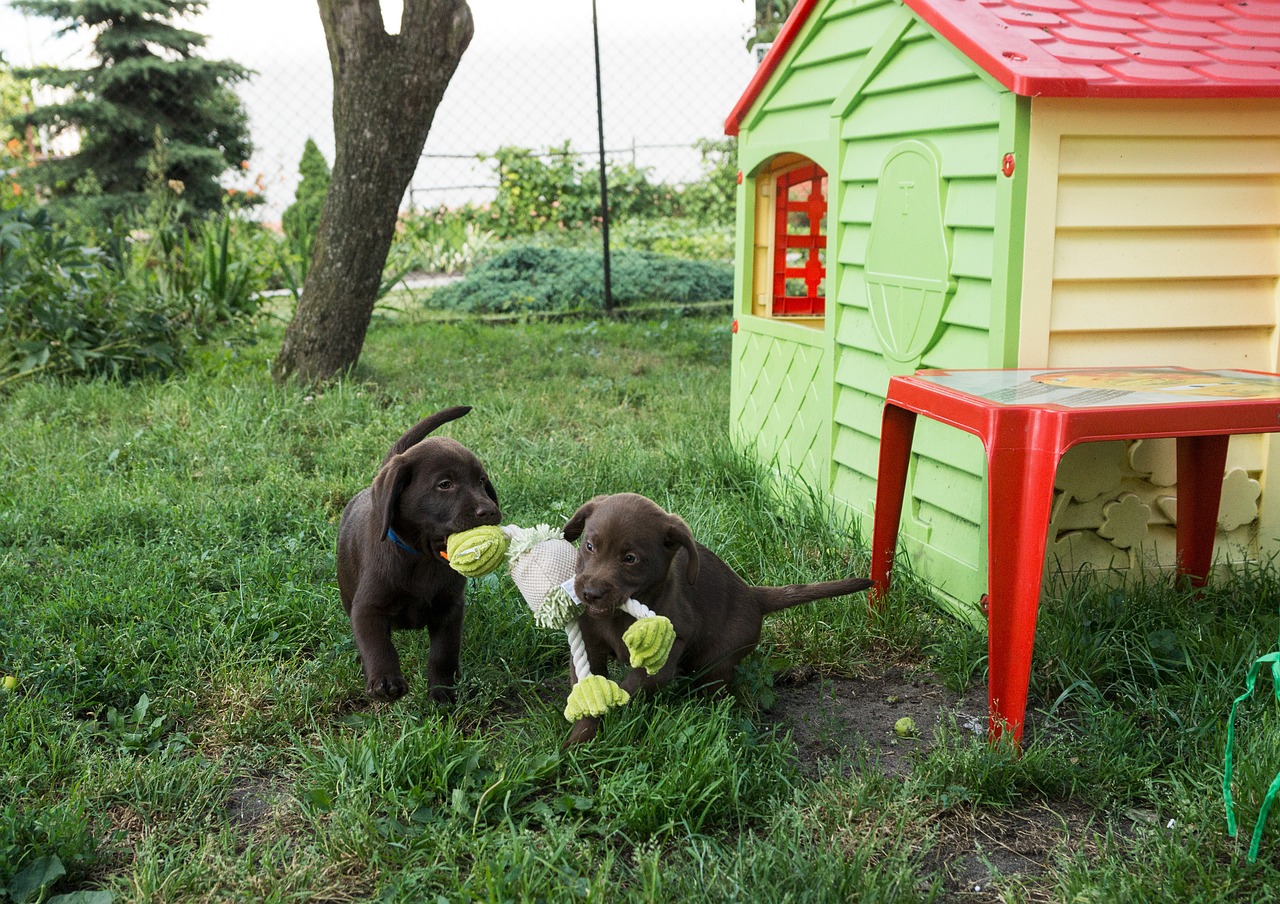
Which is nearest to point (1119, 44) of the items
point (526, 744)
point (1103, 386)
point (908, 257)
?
point (908, 257)

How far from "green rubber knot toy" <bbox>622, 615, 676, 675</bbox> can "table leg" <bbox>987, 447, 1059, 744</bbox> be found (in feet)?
2.77

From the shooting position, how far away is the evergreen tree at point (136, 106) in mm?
16859

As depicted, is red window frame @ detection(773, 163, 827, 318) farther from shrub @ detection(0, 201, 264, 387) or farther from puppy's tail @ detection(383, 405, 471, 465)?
shrub @ detection(0, 201, 264, 387)

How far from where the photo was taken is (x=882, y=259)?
4145mm

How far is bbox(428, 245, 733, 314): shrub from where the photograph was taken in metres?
11.7

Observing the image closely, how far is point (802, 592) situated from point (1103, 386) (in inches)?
40.2

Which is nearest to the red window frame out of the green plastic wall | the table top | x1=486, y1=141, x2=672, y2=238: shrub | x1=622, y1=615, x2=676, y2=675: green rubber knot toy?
the green plastic wall

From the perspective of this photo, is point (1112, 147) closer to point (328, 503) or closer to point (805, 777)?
point (805, 777)

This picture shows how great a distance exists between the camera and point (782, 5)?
7945mm

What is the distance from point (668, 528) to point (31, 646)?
206 centimetres

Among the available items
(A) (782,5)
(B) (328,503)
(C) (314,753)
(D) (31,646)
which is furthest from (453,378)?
(C) (314,753)

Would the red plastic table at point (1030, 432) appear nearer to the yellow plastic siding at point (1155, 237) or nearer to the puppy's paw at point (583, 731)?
the yellow plastic siding at point (1155, 237)

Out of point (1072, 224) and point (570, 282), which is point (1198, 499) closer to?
point (1072, 224)

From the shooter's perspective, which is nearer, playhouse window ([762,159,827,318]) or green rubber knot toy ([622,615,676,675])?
green rubber knot toy ([622,615,676,675])
